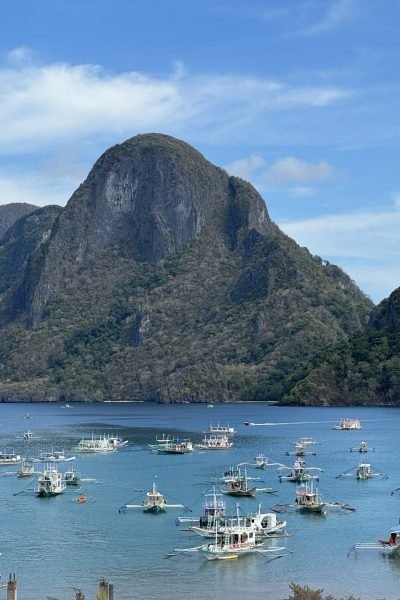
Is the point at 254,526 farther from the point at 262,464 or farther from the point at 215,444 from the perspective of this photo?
the point at 215,444

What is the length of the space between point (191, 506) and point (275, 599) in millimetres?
35805

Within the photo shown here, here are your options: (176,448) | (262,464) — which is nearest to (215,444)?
(176,448)

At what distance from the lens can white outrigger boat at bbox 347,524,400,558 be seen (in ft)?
270


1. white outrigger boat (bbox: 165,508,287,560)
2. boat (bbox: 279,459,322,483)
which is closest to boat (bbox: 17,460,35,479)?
boat (bbox: 279,459,322,483)

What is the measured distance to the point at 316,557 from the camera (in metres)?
81.3

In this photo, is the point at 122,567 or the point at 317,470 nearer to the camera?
the point at 122,567

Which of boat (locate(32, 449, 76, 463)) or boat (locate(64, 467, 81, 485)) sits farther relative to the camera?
boat (locate(32, 449, 76, 463))

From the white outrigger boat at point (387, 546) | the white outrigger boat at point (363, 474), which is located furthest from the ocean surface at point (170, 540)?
the white outrigger boat at point (363, 474)

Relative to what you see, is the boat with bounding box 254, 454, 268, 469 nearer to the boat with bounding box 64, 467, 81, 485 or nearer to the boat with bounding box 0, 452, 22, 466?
the boat with bounding box 64, 467, 81, 485

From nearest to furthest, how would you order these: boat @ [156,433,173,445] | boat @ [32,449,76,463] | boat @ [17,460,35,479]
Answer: boat @ [17,460,35,479] → boat @ [32,449,76,463] → boat @ [156,433,173,445]

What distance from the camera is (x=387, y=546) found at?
272 ft

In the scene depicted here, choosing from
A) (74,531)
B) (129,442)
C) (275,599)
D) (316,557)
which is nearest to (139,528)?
(74,531)

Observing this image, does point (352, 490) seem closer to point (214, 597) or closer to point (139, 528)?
point (139, 528)

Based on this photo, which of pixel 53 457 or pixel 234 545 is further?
pixel 53 457
